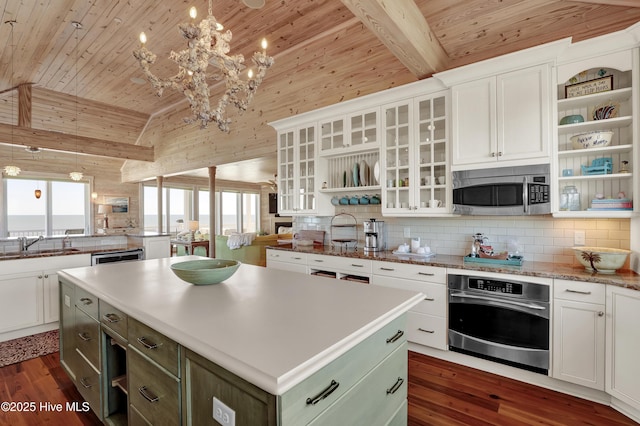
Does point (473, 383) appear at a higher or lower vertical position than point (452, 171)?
lower

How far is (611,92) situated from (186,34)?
2932mm

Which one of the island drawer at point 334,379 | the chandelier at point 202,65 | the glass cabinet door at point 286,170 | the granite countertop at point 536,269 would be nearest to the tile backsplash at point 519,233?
the granite countertop at point 536,269

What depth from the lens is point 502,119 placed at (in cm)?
258

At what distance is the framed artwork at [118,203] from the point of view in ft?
29.6

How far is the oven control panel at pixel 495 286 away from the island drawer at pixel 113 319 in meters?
2.43

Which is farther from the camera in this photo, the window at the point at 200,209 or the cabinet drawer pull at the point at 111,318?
the window at the point at 200,209

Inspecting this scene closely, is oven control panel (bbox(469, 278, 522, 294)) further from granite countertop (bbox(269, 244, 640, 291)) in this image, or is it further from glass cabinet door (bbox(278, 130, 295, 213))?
glass cabinet door (bbox(278, 130, 295, 213))

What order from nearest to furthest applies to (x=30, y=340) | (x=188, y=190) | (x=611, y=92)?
(x=611, y=92)
(x=30, y=340)
(x=188, y=190)

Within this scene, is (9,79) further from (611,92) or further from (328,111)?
(611,92)

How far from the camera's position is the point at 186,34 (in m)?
1.76

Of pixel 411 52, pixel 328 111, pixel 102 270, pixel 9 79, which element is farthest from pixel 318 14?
pixel 9 79

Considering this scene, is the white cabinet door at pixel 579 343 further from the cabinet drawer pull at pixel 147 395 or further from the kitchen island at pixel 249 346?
the cabinet drawer pull at pixel 147 395

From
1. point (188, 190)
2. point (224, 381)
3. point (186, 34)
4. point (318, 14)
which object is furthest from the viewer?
point (188, 190)

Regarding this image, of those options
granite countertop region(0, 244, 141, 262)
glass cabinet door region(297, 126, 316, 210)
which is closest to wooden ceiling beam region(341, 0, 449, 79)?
glass cabinet door region(297, 126, 316, 210)
